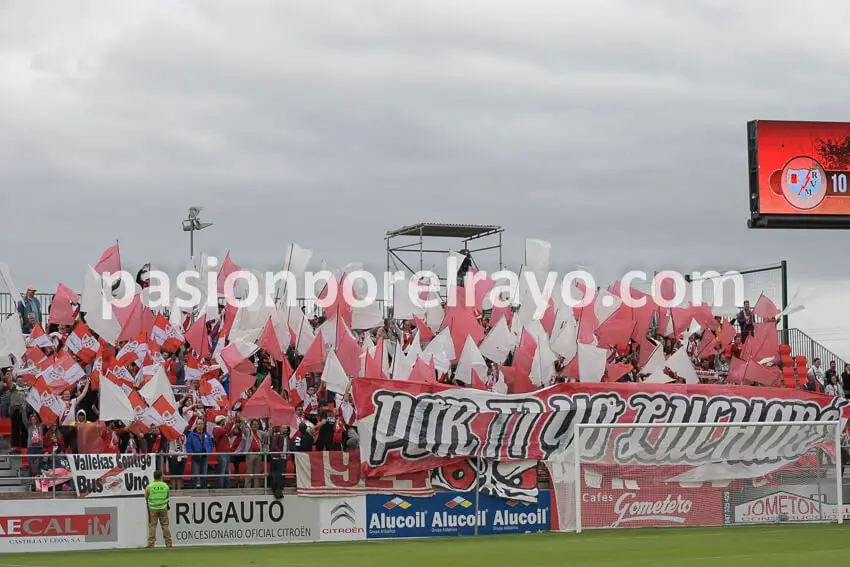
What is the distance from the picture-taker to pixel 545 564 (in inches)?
727

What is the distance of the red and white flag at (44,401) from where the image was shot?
25.2 meters

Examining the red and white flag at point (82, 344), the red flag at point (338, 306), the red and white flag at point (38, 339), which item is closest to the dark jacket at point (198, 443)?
the red and white flag at point (82, 344)

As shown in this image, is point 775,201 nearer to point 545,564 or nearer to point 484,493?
point 484,493

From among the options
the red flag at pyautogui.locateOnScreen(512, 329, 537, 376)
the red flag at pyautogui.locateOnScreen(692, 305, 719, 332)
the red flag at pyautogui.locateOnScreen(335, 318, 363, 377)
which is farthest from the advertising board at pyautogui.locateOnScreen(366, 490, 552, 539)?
the red flag at pyautogui.locateOnScreen(692, 305, 719, 332)

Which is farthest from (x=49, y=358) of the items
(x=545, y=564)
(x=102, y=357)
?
(x=545, y=564)

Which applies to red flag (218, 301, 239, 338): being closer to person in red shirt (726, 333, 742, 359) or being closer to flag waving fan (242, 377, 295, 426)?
flag waving fan (242, 377, 295, 426)

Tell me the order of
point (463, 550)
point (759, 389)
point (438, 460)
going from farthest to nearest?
point (759, 389)
point (438, 460)
point (463, 550)

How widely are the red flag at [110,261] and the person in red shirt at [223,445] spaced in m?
5.24

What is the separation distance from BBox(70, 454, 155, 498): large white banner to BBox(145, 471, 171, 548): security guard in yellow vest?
850 millimetres

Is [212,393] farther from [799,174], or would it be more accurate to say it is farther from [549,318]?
[799,174]

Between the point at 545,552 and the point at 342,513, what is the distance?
6945 millimetres

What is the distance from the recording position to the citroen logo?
2661cm

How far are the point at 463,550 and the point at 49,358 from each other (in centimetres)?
996

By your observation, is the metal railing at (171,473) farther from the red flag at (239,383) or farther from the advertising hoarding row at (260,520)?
the red flag at (239,383)
